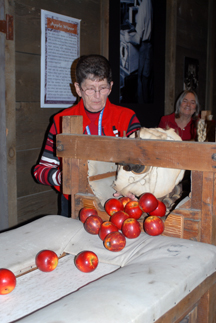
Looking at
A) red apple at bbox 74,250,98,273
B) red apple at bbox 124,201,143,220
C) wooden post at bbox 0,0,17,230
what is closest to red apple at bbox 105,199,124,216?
red apple at bbox 124,201,143,220

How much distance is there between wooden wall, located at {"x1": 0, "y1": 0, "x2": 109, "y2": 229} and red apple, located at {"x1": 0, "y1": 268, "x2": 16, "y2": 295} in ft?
4.82

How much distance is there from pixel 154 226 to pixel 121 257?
0.53ft

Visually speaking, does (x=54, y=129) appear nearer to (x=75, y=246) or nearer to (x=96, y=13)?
(x=75, y=246)

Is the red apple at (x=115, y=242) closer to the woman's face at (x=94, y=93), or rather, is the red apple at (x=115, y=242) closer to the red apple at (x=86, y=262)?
the red apple at (x=86, y=262)

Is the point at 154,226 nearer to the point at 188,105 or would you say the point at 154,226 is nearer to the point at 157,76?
the point at 188,105

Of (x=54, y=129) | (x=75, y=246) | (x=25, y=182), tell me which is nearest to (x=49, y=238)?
(x=75, y=246)

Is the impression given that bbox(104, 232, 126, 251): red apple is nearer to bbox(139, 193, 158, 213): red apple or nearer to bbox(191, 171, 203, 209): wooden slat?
bbox(139, 193, 158, 213): red apple

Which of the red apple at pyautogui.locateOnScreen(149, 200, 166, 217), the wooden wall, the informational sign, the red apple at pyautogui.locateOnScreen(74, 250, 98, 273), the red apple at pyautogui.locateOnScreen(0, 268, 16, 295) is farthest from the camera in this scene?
the informational sign

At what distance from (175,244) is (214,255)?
0.12m

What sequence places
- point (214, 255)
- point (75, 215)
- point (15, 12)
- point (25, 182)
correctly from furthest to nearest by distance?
1. point (25, 182)
2. point (15, 12)
3. point (75, 215)
4. point (214, 255)

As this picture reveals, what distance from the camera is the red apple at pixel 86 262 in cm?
110

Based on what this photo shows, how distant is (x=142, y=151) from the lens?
122 cm

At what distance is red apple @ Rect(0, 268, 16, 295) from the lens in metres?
0.98

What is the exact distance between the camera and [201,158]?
1119 millimetres
